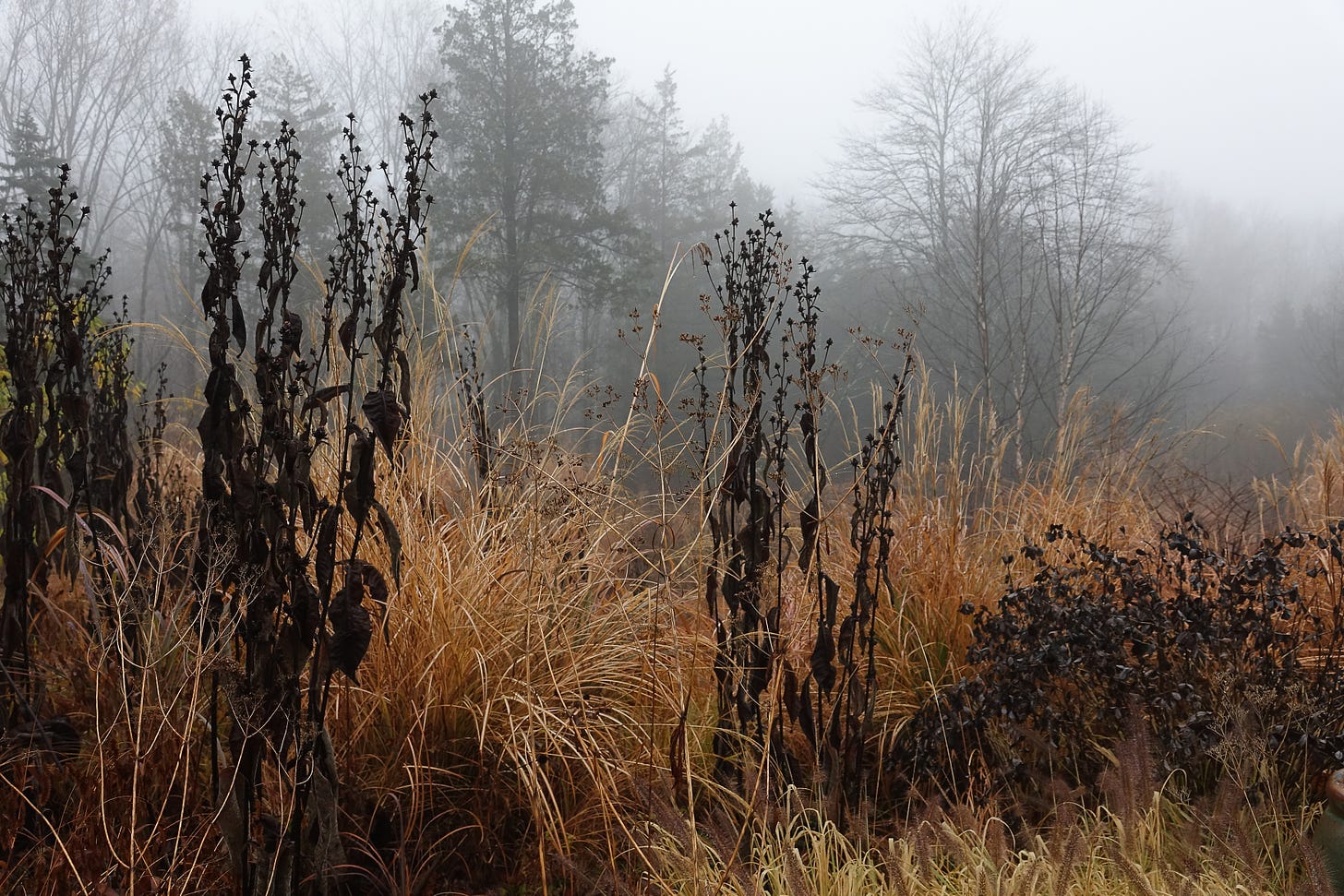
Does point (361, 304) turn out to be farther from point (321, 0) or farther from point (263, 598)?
point (321, 0)

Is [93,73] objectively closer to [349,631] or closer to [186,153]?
[186,153]

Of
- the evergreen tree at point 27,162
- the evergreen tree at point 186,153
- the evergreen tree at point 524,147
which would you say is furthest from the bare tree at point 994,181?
the evergreen tree at point 27,162

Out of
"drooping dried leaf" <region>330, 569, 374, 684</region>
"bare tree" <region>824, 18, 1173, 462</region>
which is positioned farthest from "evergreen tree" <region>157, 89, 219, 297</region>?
"drooping dried leaf" <region>330, 569, 374, 684</region>

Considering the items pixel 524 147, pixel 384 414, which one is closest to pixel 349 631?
pixel 384 414

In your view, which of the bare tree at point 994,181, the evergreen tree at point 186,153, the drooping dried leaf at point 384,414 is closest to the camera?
the drooping dried leaf at point 384,414

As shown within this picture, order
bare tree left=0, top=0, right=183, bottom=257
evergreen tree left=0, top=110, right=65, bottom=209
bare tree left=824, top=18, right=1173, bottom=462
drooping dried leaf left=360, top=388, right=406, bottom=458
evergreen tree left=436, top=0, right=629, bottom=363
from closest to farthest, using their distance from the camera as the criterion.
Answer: drooping dried leaf left=360, top=388, right=406, bottom=458, bare tree left=824, top=18, right=1173, bottom=462, evergreen tree left=0, top=110, right=65, bottom=209, evergreen tree left=436, top=0, right=629, bottom=363, bare tree left=0, top=0, right=183, bottom=257

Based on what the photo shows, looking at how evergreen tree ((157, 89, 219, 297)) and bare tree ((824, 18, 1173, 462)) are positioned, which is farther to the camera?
evergreen tree ((157, 89, 219, 297))

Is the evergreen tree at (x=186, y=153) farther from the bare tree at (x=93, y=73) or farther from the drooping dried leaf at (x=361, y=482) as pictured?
the drooping dried leaf at (x=361, y=482)

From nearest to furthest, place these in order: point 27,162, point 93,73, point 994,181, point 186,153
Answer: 1. point 994,181
2. point 27,162
3. point 186,153
4. point 93,73

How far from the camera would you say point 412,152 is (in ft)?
4.95

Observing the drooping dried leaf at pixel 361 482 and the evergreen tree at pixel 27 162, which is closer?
the drooping dried leaf at pixel 361 482

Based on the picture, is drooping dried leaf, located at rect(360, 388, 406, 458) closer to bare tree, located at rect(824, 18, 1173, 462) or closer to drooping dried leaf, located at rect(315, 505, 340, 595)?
drooping dried leaf, located at rect(315, 505, 340, 595)

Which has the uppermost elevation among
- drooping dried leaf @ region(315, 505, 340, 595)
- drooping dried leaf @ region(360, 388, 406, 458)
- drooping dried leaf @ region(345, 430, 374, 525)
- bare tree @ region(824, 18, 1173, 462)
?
bare tree @ region(824, 18, 1173, 462)

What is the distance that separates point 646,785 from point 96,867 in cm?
103
